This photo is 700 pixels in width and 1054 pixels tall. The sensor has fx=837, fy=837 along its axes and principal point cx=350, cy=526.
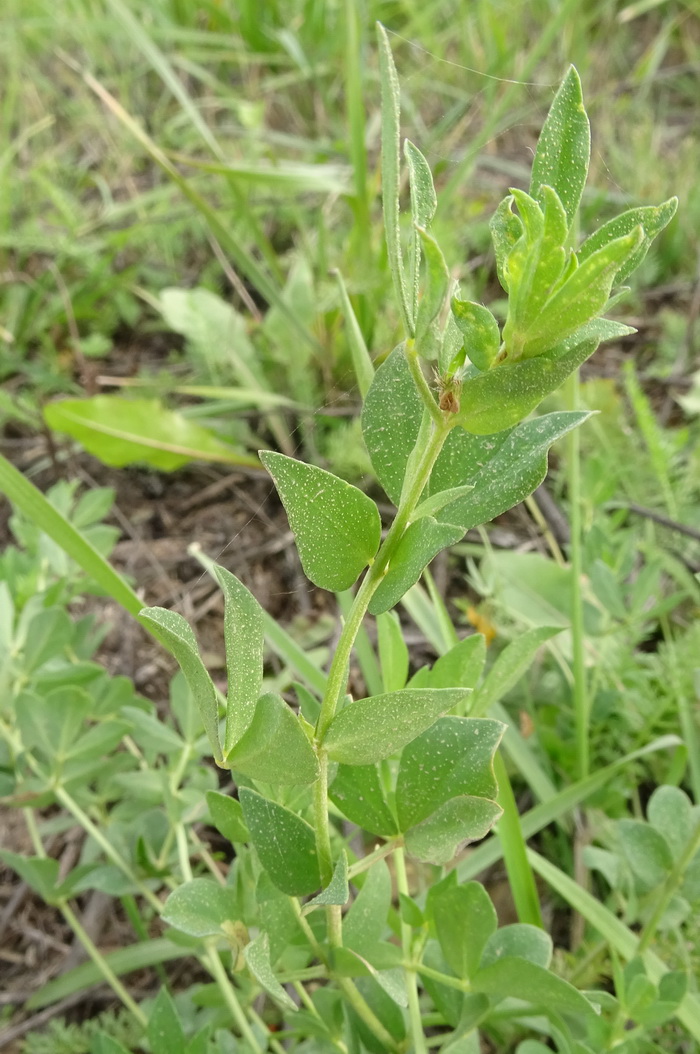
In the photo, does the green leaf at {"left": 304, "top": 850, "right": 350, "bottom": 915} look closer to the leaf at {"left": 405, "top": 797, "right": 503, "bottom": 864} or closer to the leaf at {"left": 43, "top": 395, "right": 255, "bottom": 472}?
the leaf at {"left": 405, "top": 797, "right": 503, "bottom": 864}

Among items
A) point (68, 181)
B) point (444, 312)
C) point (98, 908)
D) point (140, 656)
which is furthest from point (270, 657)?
point (68, 181)

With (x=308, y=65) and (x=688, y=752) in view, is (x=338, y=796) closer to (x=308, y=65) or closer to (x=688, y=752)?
(x=688, y=752)

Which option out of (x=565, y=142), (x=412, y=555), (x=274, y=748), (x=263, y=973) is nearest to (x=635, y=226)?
(x=565, y=142)

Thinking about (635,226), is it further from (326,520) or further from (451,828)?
(451,828)

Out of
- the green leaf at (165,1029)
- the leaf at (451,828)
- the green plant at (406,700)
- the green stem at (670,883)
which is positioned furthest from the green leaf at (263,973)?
the green stem at (670,883)

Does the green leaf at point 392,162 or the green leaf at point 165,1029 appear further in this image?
the green leaf at point 165,1029

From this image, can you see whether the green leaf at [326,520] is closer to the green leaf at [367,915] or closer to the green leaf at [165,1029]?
the green leaf at [367,915]
